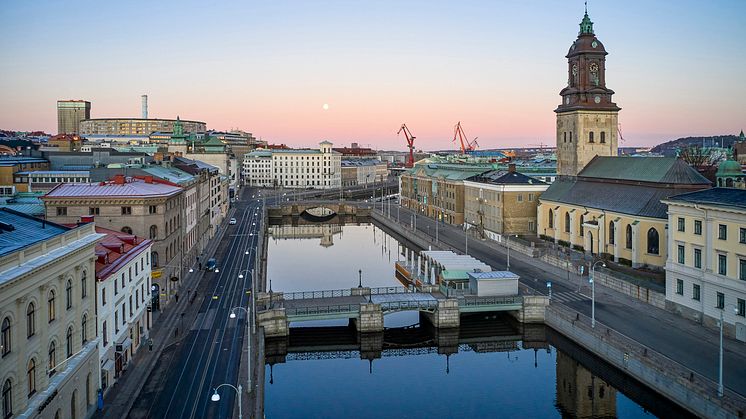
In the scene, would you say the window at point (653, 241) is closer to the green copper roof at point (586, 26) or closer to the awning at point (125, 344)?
the green copper roof at point (586, 26)

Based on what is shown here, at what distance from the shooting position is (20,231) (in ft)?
111

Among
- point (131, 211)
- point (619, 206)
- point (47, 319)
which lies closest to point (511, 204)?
point (619, 206)

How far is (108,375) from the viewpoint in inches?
1678

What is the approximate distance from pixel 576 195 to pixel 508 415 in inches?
2282

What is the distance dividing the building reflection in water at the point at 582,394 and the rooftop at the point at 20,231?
3519 cm

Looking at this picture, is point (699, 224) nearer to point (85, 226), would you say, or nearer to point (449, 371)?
point (449, 371)

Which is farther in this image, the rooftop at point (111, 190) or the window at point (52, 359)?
the rooftop at point (111, 190)

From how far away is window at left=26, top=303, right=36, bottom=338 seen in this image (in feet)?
101

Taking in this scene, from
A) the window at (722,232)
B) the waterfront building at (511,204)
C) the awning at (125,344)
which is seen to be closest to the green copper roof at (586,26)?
the waterfront building at (511,204)

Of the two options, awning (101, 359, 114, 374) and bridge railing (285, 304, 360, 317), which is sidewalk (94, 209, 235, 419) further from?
bridge railing (285, 304, 360, 317)

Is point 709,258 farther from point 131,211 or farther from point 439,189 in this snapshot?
point 439,189

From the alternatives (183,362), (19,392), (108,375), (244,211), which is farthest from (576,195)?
(244,211)

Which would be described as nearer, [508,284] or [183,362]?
[183,362]

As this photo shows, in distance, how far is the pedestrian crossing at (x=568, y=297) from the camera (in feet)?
220
